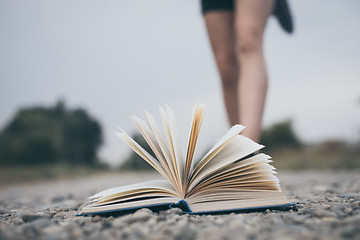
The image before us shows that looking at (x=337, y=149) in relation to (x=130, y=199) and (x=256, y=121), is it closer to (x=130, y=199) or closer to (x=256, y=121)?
(x=256, y=121)

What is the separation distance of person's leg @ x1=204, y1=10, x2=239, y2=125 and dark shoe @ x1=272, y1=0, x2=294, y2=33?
0.34 m

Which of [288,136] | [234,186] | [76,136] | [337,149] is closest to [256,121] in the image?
[234,186]

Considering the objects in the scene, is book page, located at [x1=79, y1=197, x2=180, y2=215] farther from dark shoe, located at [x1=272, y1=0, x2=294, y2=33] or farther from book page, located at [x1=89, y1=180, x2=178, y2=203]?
dark shoe, located at [x1=272, y1=0, x2=294, y2=33]

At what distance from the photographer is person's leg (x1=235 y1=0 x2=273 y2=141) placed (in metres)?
1.87

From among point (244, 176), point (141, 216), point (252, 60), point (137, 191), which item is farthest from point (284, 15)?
point (141, 216)

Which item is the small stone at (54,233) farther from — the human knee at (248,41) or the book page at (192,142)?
the human knee at (248,41)

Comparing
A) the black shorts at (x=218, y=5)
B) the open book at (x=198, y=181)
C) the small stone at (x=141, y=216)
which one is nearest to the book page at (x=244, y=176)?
the open book at (x=198, y=181)

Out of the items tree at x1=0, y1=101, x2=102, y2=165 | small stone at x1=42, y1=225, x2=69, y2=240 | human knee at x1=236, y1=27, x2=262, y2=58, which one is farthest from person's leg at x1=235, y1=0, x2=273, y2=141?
tree at x1=0, y1=101, x2=102, y2=165

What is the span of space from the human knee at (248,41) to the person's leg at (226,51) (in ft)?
1.40

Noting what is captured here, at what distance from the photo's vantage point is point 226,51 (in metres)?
2.48

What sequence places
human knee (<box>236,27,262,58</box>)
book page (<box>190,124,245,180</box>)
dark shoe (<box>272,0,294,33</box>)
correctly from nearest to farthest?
book page (<box>190,124,245,180</box>) < human knee (<box>236,27,262,58</box>) < dark shoe (<box>272,0,294,33</box>)

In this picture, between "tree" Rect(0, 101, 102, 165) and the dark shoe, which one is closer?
the dark shoe

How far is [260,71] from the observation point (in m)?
1.96

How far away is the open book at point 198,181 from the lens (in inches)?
49.1
